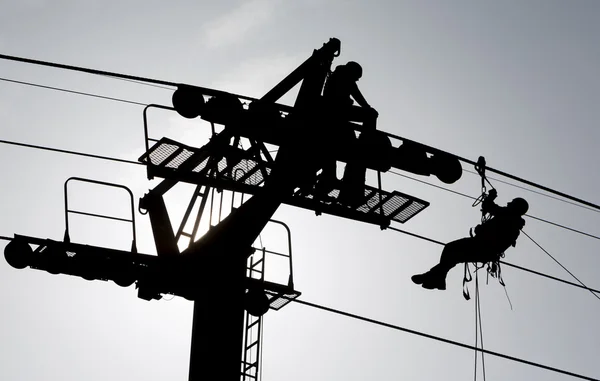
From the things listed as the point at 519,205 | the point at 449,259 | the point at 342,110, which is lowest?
the point at 449,259

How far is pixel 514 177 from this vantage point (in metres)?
9.81

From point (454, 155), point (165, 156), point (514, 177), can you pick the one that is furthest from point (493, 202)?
point (165, 156)

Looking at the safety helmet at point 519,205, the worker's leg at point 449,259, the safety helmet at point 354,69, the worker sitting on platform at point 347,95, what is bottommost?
the worker's leg at point 449,259

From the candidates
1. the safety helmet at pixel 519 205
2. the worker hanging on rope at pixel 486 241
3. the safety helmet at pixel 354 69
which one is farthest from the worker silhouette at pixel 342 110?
the safety helmet at pixel 519 205

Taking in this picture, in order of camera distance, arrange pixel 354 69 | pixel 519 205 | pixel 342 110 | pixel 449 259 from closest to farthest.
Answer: pixel 342 110 → pixel 354 69 → pixel 519 205 → pixel 449 259

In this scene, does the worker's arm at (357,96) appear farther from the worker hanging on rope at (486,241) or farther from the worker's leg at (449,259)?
the worker's leg at (449,259)

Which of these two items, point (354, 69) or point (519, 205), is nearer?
point (354, 69)

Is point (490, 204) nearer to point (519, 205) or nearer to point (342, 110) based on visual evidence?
point (519, 205)

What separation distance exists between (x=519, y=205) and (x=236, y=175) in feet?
12.5

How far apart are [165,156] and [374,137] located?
2341 millimetres

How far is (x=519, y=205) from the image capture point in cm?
1032

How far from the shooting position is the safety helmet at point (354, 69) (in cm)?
927

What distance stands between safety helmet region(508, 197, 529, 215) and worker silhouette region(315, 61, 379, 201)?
2402 millimetres

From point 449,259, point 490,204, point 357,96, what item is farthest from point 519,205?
point 357,96
